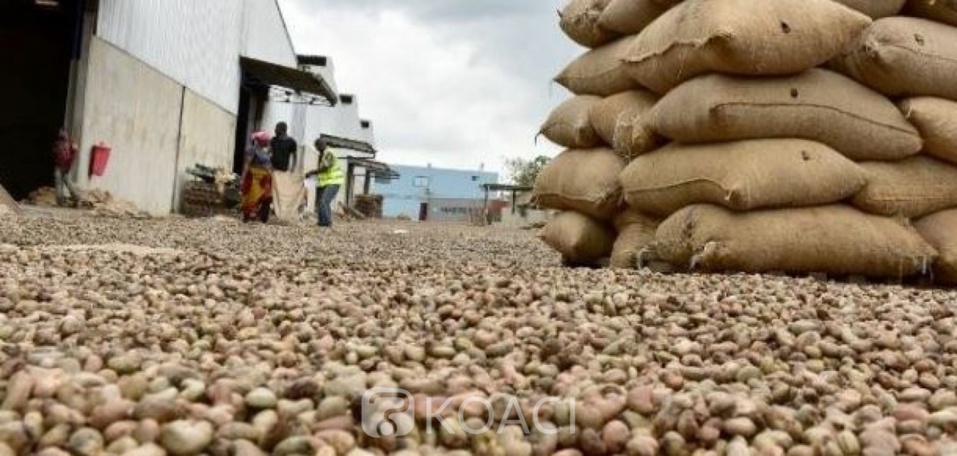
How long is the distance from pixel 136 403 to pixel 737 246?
323 cm

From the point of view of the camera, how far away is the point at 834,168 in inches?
166

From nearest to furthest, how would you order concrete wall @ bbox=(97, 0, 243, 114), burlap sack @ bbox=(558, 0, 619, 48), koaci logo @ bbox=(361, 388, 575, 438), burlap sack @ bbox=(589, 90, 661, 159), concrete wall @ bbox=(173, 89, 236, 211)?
koaci logo @ bbox=(361, 388, 575, 438), burlap sack @ bbox=(589, 90, 661, 159), burlap sack @ bbox=(558, 0, 619, 48), concrete wall @ bbox=(97, 0, 243, 114), concrete wall @ bbox=(173, 89, 236, 211)

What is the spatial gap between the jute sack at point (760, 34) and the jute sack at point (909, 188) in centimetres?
62

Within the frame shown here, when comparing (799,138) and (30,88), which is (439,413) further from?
(30,88)

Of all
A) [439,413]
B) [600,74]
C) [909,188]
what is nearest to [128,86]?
[600,74]

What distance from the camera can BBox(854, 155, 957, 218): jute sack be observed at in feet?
14.3

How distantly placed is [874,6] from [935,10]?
0.35m

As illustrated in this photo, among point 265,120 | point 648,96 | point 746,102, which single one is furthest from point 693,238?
point 265,120

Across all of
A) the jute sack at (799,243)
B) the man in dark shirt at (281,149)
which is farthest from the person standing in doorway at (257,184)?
the jute sack at (799,243)

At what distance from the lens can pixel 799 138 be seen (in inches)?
170

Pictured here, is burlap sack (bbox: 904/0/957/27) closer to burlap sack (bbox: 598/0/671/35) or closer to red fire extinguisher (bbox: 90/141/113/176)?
burlap sack (bbox: 598/0/671/35)

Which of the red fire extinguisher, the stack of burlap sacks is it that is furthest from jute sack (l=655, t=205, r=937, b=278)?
the red fire extinguisher

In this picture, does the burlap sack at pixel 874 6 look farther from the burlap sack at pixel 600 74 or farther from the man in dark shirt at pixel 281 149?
the man in dark shirt at pixel 281 149

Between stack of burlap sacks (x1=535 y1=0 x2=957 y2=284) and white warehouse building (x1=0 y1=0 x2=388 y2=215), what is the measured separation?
825cm
